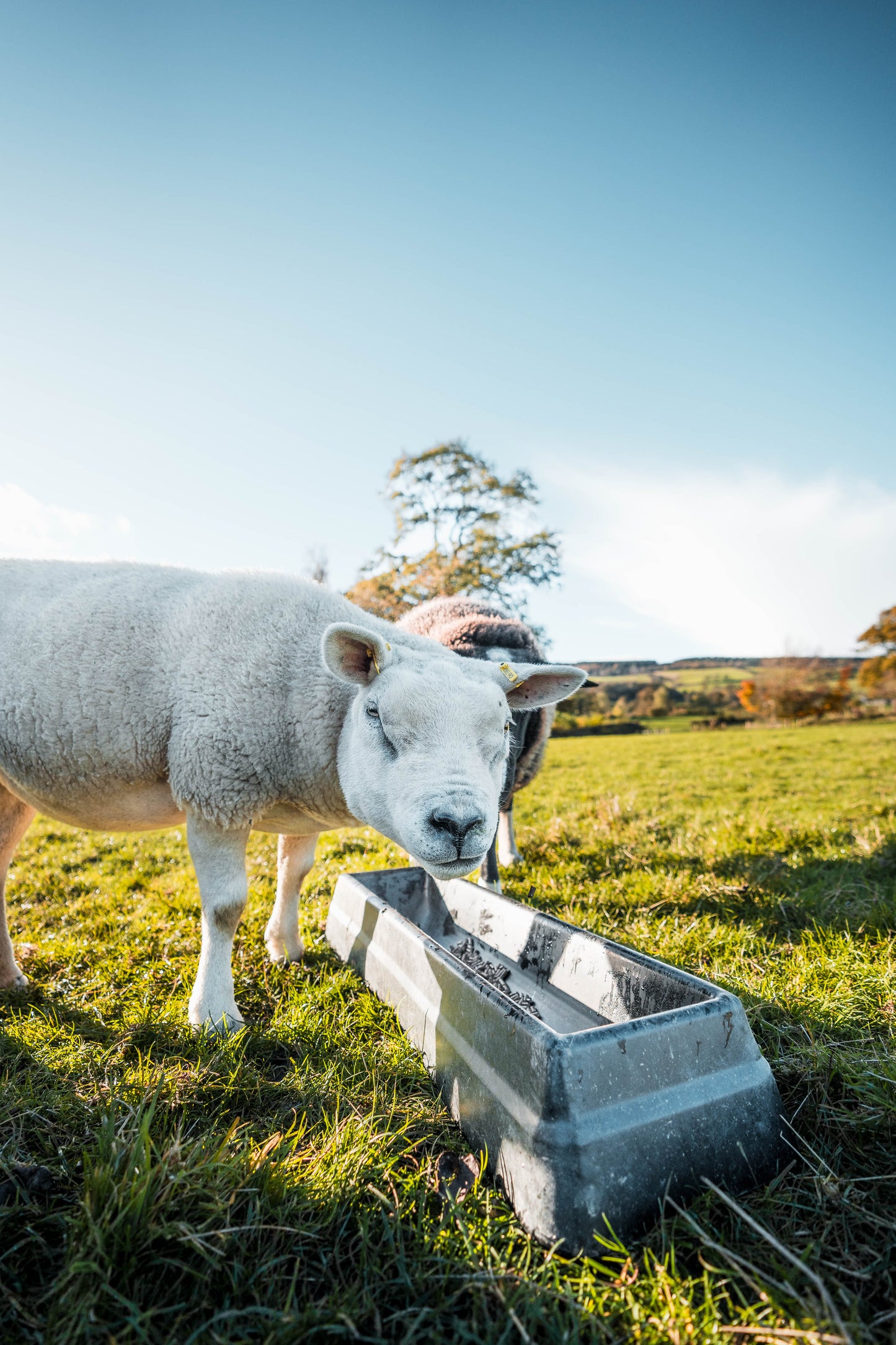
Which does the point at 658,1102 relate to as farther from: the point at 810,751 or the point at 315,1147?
the point at 810,751

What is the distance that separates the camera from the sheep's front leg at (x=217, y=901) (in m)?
3.29

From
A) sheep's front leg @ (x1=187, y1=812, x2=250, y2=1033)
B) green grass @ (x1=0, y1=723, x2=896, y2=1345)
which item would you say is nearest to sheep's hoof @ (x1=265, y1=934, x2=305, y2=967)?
green grass @ (x1=0, y1=723, x2=896, y2=1345)

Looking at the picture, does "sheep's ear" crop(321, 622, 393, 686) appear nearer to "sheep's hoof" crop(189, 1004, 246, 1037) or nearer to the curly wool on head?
"sheep's hoof" crop(189, 1004, 246, 1037)

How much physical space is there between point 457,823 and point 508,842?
13.5 ft

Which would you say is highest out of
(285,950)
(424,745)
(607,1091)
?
(424,745)

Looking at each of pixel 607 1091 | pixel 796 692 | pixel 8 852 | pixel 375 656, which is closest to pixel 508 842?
pixel 375 656

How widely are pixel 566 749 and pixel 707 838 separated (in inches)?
698

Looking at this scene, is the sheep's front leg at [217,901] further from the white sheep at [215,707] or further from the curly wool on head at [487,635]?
the curly wool on head at [487,635]

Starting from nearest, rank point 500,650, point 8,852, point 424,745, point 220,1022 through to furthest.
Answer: point 424,745 < point 220,1022 < point 8,852 < point 500,650

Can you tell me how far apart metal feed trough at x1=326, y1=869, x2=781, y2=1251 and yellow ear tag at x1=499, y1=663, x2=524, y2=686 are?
4.19 ft

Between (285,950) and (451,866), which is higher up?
(451,866)

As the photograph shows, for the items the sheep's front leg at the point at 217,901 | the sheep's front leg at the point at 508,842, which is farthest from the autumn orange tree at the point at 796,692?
the sheep's front leg at the point at 217,901

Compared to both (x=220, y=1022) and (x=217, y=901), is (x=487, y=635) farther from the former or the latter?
(x=220, y=1022)

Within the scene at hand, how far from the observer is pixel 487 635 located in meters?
5.31
